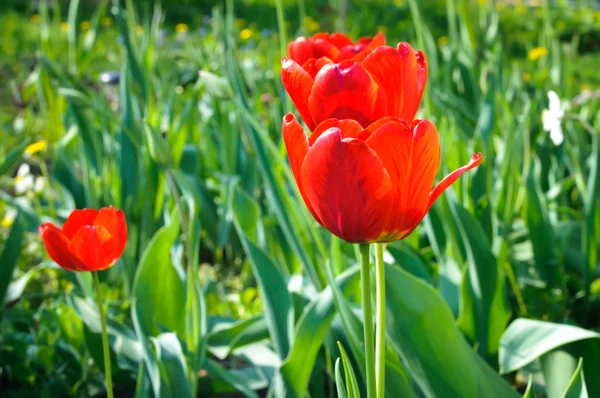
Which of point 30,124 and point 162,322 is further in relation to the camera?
point 30,124

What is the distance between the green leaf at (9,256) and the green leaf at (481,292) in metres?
0.91

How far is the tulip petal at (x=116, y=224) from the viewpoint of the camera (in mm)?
909

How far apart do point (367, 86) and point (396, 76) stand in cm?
3

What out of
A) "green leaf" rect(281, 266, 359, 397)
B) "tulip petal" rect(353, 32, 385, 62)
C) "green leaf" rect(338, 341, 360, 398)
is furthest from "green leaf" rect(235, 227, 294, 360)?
"green leaf" rect(338, 341, 360, 398)

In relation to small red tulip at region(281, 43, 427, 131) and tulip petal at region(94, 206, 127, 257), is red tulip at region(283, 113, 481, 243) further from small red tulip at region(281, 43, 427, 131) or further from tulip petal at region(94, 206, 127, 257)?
tulip petal at region(94, 206, 127, 257)

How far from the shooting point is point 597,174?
1357 mm

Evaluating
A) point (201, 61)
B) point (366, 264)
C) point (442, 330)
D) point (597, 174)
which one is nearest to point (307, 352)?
point (442, 330)

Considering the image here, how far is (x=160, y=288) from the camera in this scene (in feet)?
4.19

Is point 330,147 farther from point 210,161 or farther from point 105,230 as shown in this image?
point 210,161

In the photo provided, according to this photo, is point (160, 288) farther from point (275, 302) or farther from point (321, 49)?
point (321, 49)

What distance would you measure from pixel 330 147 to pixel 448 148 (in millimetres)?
1063

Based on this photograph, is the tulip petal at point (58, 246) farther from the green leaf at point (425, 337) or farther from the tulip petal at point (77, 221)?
the green leaf at point (425, 337)

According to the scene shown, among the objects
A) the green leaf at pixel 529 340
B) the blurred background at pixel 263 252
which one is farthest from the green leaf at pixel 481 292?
the green leaf at pixel 529 340

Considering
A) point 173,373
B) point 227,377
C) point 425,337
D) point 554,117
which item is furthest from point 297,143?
point 554,117
